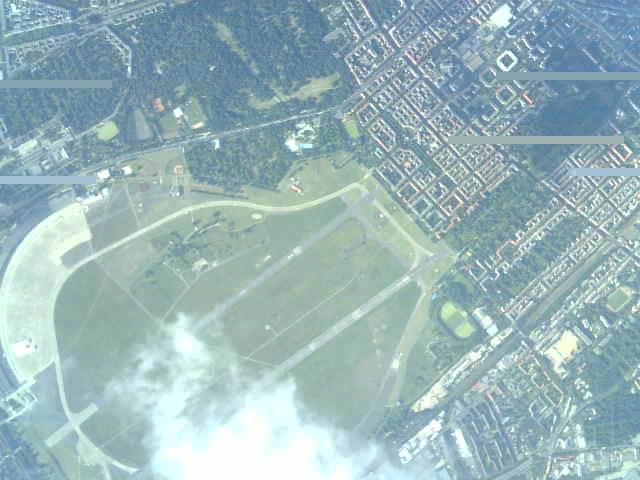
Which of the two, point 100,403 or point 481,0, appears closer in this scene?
point 100,403

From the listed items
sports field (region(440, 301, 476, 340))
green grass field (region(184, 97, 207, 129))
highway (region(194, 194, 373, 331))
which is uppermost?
green grass field (region(184, 97, 207, 129))

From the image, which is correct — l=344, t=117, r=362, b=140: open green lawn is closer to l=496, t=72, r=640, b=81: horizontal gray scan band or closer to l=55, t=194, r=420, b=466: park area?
l=55, t=194, r=420, b=466: park area

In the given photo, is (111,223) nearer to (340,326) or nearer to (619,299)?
(340,326)

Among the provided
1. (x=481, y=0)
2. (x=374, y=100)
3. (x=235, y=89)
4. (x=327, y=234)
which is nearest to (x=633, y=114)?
(x=481, y=0)

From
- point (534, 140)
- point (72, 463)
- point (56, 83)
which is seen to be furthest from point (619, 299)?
point (56, 83)

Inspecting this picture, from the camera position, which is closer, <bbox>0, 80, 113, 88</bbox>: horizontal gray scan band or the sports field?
the sports field

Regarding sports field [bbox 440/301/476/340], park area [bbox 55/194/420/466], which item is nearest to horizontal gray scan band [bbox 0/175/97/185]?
park area [bbox 55/194/420/466]

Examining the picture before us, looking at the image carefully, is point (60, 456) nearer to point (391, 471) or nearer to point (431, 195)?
point (391, 471)
